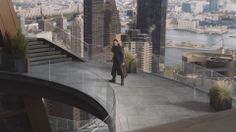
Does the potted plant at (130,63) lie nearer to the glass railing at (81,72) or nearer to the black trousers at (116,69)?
the glass railing at (81,72)

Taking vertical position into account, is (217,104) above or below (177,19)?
below

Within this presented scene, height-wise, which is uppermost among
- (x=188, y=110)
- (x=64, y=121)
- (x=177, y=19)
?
(x=177, y=19)

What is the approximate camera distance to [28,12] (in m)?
15.8

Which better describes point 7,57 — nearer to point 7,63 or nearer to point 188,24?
point 7,63

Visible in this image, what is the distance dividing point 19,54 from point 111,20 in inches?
242

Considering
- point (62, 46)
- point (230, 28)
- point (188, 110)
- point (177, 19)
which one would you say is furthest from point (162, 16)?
point (188, 110)

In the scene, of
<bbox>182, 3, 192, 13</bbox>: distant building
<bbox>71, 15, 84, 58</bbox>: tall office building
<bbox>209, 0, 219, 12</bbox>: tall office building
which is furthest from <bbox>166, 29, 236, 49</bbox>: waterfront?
<bbox>71, 15, 84, 58</bbox>: tall office building

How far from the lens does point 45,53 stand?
40.6 ft

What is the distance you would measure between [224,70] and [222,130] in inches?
358

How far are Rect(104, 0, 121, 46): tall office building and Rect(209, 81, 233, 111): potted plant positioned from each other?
6799 millimetres

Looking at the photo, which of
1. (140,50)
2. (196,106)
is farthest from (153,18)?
(196,106)

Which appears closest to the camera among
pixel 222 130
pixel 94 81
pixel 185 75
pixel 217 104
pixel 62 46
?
pixel 222 130

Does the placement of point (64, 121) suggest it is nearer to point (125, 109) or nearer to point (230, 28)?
point (125, 109)

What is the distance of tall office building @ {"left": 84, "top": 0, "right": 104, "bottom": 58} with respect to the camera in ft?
47.3
